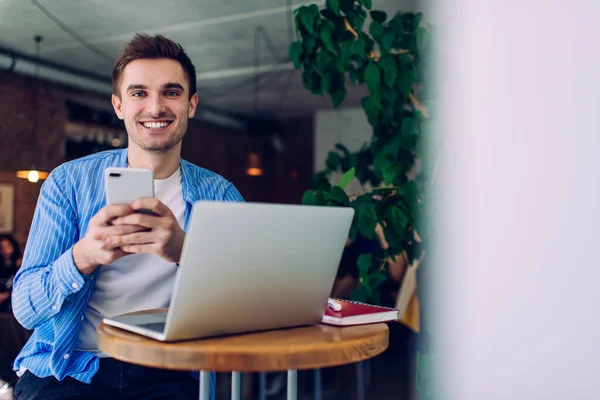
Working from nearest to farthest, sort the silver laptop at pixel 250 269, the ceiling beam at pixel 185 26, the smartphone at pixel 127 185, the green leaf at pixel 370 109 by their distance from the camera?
the silver laptop at pixel 250 269 → the smartphone at pixel 127 185 → the ceiling beam at pixel 185 26 → the green leaf at pixel 370 109

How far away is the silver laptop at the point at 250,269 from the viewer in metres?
0.87

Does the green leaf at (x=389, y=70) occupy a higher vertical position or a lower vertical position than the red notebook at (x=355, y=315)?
higher

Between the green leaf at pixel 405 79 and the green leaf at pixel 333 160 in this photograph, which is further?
the green leaf at pixel 333 160

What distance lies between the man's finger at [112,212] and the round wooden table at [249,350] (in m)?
0.22

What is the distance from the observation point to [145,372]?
4.78 ft

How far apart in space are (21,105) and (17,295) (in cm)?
86

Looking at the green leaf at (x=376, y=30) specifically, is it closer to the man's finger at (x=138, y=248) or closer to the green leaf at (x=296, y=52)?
the green leaf at (x=296, y=52)

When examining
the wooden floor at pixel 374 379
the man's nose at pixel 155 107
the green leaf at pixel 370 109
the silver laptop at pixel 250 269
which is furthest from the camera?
the wooden floor at pixel 374 379

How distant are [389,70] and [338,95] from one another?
0.26m

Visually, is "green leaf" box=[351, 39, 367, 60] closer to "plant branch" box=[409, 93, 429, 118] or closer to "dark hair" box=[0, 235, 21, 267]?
"plant branch" box=[409, 93, 429, 118]

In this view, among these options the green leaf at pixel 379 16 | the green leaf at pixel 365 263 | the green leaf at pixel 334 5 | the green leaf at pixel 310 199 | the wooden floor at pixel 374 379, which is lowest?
the wooden floor at pixel 374 379

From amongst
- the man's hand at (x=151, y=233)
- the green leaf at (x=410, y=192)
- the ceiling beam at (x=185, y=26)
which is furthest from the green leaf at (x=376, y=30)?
the man's hand at (x=151, y=233)

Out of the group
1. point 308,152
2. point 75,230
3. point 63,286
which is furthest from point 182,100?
point 308,152

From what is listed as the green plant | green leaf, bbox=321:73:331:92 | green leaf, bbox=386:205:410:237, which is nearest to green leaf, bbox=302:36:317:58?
the green plant
